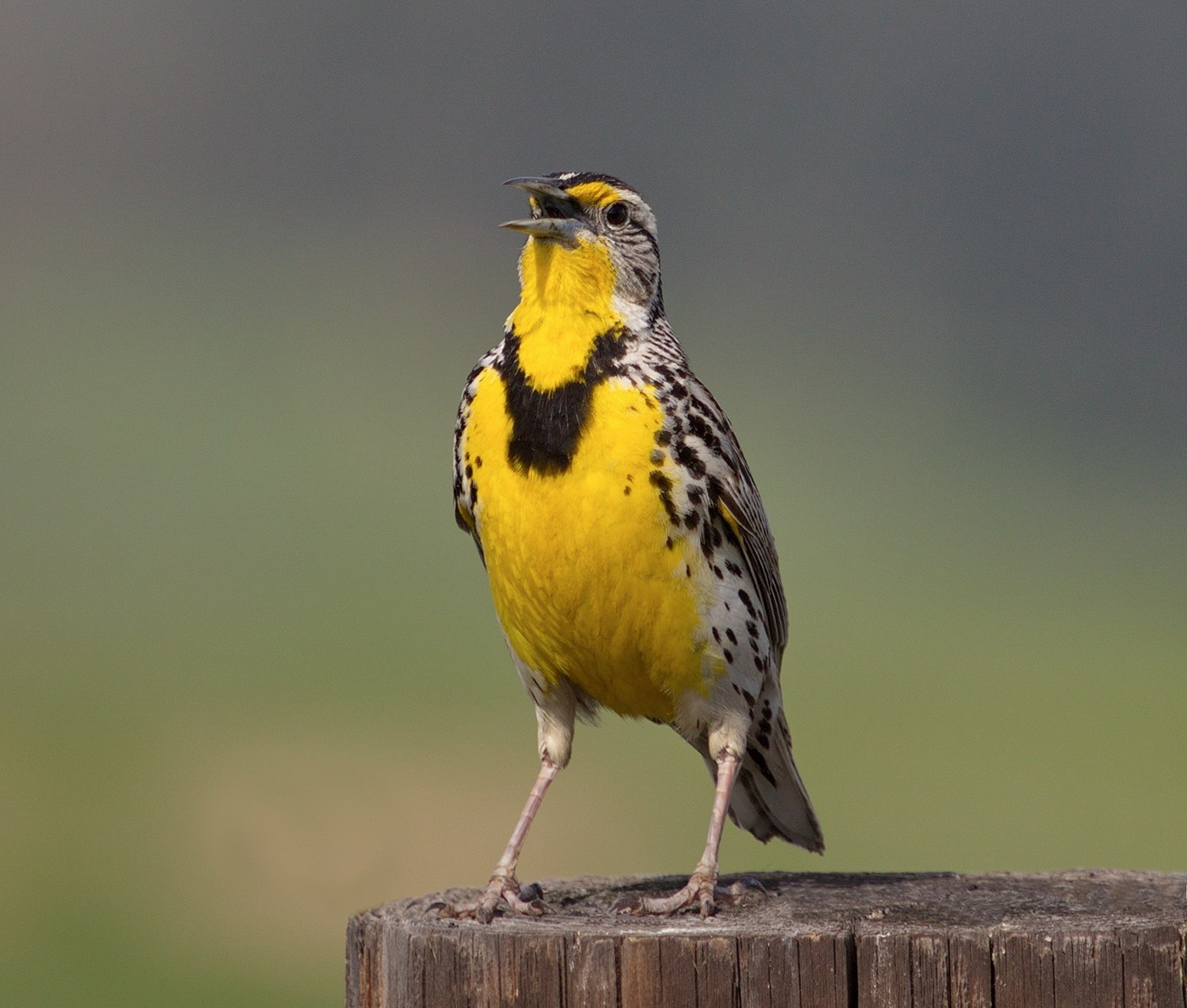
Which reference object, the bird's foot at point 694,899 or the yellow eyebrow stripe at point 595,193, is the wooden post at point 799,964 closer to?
the bird's foot at point 694,899

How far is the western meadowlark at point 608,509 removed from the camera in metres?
3.20

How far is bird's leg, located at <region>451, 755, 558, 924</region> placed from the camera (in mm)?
3045

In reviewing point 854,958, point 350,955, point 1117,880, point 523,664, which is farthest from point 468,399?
point 1117,880

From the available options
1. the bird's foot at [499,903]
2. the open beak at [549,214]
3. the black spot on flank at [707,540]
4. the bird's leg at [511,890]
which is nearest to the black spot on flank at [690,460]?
the black spot on flank at [707,540]

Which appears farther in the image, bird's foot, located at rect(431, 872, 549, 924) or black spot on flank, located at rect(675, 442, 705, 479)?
black spot on flank, located at rect(675, 442, 705, 479)

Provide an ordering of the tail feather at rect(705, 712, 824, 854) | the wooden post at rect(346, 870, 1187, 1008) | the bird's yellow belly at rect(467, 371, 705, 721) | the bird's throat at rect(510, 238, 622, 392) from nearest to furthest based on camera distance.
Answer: the wooden post at rect(346, 870, 1187, 1008), the bird's yellow belly at rect(467, 371, 705, 721), the bird's throat at rect(510, 238, 622, 392), the tail feather at rect(705, 712, 824, 854)

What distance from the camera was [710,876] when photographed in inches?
125

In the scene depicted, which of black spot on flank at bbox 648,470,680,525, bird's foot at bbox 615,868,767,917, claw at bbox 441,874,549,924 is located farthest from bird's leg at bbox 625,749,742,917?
black spot on flank at bbox 648,470,680,525

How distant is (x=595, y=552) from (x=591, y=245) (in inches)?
25.6

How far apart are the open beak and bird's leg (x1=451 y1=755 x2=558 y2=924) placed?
113cm

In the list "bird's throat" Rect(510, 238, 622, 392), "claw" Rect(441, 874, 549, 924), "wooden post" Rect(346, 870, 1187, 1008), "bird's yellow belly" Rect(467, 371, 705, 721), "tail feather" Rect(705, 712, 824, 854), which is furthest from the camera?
"tail feather" Rect(705, 712, 824, 854)

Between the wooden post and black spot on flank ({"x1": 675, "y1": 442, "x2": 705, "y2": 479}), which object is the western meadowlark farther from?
the wooden post

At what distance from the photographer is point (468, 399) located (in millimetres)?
3418

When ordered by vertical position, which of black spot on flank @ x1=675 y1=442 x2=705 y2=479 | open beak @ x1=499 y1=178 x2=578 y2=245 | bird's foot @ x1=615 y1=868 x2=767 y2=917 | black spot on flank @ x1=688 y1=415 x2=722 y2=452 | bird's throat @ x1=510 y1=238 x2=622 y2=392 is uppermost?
open beak @ x1=499 y1=178 x2=578 y2=245
